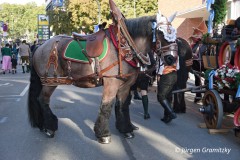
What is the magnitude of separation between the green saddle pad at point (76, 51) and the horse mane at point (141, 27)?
0.46m

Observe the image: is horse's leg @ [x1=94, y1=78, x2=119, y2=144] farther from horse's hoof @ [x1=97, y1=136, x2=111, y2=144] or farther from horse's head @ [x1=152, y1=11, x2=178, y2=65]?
horse's head @ [x1=152, y1=11, x2=178, y2=65]

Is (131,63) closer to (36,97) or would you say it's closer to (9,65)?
(36,97)

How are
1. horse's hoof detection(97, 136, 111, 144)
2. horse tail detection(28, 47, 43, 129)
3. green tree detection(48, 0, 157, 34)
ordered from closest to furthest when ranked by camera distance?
horse's hoof detection(97, 136, 111, 144) < horse tail detection(28, 47, 43, 129) < green tree detection(48, 0, 157, 34)

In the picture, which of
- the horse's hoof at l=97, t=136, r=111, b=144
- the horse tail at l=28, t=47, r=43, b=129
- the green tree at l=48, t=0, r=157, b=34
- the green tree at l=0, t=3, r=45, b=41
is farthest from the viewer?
the green tree at l=0, t=3, r=45, b=41

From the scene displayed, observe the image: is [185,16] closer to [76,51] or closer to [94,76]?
[76,51]

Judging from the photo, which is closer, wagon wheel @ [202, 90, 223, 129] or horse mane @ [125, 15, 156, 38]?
horse mane @ [125, 15, 156, 38]

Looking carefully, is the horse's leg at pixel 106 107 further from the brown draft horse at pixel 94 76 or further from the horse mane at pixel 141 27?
the horse mane at pixel 141 27

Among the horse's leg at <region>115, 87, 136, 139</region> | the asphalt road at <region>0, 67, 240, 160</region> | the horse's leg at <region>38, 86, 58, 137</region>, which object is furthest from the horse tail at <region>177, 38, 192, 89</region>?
the horse's leg at <region>38, 86, 58, 137</region>

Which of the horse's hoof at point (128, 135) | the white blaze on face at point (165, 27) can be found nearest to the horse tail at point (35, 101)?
the horse's hoof at point (128, 135)

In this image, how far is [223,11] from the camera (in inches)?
300

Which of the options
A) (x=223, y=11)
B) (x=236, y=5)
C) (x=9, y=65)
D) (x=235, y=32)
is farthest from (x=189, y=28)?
(x=235, y=32)

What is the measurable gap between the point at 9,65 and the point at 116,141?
1653cm

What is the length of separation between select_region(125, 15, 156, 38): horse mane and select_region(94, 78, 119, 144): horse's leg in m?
0.85

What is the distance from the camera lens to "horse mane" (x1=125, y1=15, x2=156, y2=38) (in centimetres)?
523
